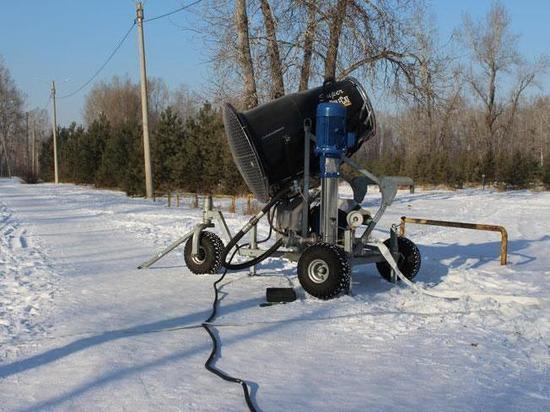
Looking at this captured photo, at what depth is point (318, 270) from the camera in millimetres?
6492

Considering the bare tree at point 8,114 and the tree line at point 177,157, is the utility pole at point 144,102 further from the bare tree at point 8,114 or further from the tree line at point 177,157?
the bare tree at point 8,114

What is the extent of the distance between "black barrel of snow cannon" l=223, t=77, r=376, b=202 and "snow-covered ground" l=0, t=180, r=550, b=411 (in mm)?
1374

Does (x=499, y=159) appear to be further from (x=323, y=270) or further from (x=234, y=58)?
(x=323, y=270)

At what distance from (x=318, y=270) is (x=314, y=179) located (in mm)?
1445

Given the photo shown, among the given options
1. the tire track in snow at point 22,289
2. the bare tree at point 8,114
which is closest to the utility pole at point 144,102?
the tire track in snow at point 22,289

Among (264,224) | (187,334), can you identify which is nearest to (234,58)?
(264,224)

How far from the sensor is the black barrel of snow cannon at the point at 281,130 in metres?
7.06

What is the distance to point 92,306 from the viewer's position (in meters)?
6.32

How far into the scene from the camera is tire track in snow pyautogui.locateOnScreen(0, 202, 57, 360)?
17.7ft

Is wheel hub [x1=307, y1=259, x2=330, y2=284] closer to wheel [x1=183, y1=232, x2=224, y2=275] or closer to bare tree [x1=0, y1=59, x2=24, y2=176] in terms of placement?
wheel [x1=183, y1=232, x2=224, y2=275]

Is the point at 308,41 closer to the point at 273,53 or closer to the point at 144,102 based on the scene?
the point at 273,53

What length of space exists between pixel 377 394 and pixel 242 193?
76.0ft

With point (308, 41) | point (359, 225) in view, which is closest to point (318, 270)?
point (359, 225)

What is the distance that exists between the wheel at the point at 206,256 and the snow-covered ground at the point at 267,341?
18 cm
